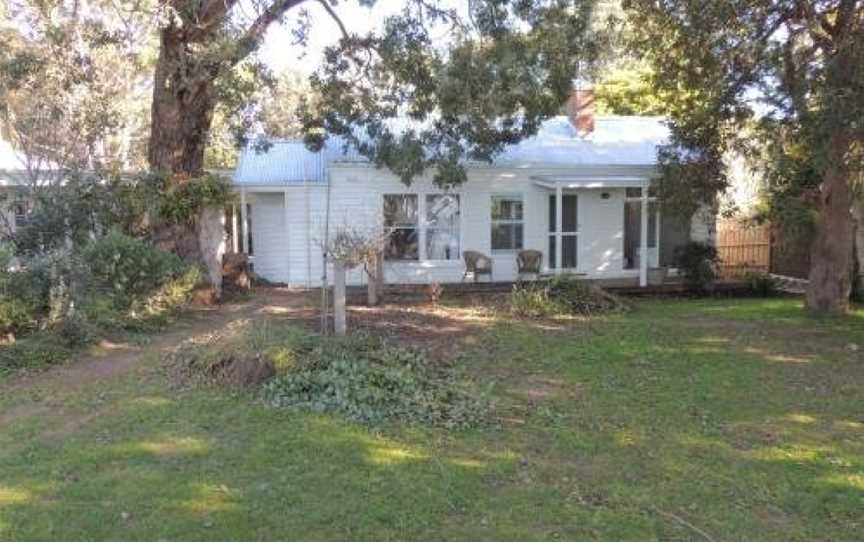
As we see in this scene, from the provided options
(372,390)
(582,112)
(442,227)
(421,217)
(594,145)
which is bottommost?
(372,390)

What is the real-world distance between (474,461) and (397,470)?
0.60 metres

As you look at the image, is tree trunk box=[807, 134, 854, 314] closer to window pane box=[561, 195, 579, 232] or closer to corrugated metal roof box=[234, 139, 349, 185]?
window pane box=[561, 195, 579, 232]

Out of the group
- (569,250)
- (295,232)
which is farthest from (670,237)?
(295,232)

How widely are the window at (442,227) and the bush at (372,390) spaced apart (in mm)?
10641

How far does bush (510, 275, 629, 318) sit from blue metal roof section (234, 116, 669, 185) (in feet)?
17.9

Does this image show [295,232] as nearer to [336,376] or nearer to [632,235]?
[632,235]

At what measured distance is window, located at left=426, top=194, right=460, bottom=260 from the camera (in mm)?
19125

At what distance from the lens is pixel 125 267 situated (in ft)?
38.8

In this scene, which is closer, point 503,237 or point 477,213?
point 477,213

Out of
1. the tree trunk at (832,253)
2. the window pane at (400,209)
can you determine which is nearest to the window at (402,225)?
the window pane at (400,209)

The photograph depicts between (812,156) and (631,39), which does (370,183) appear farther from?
(812,156)

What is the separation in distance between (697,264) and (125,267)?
1229 centimetres

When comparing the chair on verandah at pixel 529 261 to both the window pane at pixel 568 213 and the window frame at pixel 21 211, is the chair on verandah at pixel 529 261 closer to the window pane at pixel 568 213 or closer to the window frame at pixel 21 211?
the window pane at pixel 568 213

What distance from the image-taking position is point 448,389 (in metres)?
7.84
